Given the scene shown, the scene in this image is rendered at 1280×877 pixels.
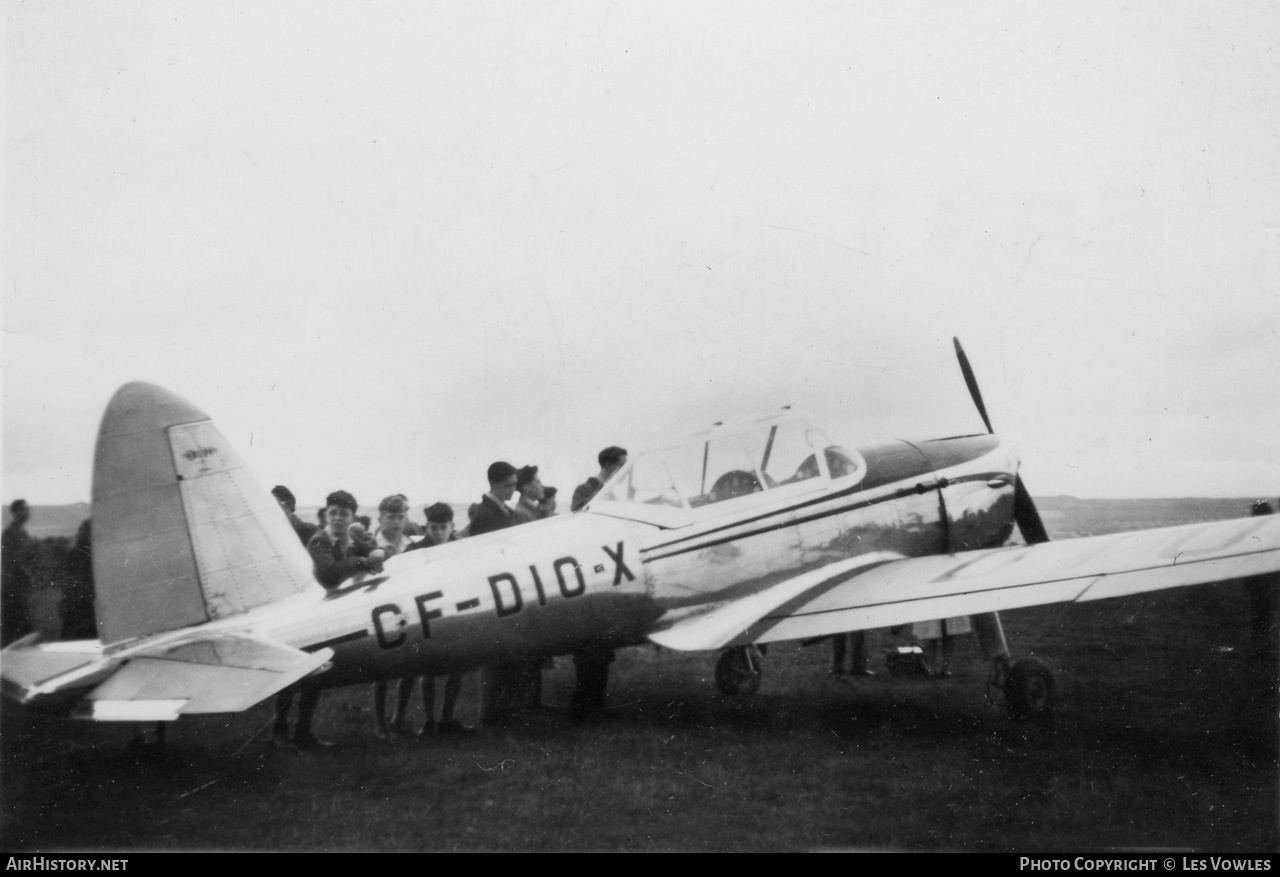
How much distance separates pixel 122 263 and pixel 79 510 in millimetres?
1298

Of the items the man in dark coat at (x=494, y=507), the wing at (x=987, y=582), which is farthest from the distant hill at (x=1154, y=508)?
the man in dark coat at (x=494, y=507)

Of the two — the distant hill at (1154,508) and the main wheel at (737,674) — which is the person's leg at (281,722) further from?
the distant hill at (1154,508)

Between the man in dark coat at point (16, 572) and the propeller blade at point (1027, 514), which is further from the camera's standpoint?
the propeller blade at point (1027, 514)

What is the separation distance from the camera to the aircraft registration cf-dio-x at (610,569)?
10.3 feet

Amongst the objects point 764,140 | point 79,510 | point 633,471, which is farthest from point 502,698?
point 764,140

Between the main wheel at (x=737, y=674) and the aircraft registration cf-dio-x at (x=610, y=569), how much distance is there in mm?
13

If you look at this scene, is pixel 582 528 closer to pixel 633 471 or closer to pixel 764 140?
pixel 633 471

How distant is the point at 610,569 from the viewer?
3939 mm

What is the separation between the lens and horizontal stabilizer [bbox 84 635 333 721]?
2.88 metres

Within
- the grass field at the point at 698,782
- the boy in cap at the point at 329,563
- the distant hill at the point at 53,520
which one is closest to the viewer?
the grass field at the point at 698,782

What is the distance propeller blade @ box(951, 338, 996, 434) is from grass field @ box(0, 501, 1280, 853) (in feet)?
5.65

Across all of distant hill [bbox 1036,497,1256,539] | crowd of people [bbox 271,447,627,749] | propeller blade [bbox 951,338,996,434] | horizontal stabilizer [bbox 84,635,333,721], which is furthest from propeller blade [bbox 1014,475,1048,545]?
horizontal stabilizer [bbox 84,635,333,721]

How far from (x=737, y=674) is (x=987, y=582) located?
5.04ft

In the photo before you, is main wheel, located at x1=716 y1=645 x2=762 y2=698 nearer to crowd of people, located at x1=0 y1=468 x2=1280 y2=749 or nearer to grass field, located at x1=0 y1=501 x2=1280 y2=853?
grass field, located at x1=0 y1=501 x2=1280 y2=853
